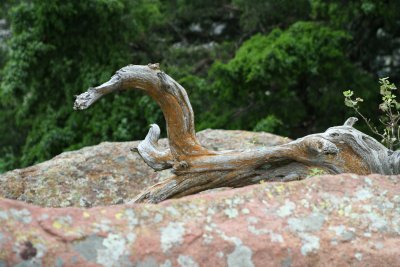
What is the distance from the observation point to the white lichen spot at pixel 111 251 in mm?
2934

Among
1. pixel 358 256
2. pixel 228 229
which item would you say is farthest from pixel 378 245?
pixel 228 229

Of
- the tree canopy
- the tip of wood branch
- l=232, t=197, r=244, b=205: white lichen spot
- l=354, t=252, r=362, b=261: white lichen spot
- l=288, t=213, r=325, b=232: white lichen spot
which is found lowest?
the tree canopy

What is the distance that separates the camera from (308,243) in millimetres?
3137

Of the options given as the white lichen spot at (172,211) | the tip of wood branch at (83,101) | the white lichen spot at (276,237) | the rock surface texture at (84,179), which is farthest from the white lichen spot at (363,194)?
the rock surface texture at (84,179)

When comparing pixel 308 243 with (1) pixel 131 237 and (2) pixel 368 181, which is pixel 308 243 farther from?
(1) pixel 131 237

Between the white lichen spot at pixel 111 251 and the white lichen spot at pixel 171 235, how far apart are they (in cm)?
17

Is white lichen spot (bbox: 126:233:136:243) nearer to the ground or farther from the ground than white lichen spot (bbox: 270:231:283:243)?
farther from the ground

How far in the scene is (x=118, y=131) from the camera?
1210 centimetres

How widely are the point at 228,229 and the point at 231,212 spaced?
0.33 ft

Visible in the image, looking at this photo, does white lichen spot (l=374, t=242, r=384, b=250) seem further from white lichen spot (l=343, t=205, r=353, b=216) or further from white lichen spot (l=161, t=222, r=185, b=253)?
white lichen spot (l=161, t=222, r=185, b=253)

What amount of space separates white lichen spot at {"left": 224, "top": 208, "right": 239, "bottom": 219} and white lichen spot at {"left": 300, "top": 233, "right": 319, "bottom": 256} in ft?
0.96

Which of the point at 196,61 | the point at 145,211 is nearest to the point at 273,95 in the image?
the point at 196,61

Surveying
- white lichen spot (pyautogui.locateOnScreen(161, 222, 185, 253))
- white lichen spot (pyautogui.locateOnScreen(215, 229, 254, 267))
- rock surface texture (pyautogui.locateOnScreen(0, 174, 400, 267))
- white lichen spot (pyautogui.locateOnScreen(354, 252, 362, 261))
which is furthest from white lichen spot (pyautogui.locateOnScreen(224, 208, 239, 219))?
white lichen spot (pyautogui.locateOnScreen(354, 252, 362, 261))

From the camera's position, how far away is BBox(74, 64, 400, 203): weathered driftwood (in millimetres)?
6070
